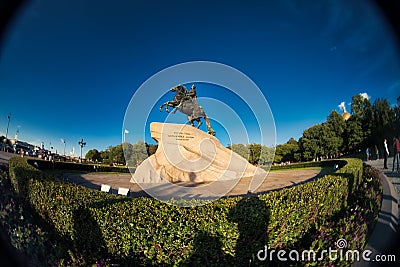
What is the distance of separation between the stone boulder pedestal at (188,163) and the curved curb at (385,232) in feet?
24.9

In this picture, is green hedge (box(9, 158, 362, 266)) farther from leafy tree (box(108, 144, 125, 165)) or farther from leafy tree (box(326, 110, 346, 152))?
leafy tree (box(108, 144, 125, 165))

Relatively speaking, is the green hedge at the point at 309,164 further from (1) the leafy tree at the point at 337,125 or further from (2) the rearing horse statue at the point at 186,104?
(2) the rearing horse statue at the point at 186,104

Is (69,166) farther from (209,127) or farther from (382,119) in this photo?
(382,119)

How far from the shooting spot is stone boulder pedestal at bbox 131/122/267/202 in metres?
11.1

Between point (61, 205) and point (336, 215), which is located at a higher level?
point (61, 205)

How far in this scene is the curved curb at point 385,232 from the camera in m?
2.14

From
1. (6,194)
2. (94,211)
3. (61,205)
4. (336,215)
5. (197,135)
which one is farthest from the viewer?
(197,135)

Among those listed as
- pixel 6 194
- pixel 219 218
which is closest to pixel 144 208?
pixel 219 218

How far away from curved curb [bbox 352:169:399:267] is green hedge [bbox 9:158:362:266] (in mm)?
893

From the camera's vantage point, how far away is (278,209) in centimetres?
300

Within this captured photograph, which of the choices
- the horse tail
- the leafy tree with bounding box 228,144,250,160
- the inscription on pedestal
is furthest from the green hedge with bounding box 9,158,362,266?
the horse tail

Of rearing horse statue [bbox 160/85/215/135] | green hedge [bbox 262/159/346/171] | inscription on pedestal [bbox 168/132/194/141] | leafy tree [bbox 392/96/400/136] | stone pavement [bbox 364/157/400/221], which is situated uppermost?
rearing horse statue [bbox 160/85/215/135]

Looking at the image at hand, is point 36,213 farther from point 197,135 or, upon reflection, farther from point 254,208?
point 197,135

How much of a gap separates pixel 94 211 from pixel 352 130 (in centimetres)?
638
